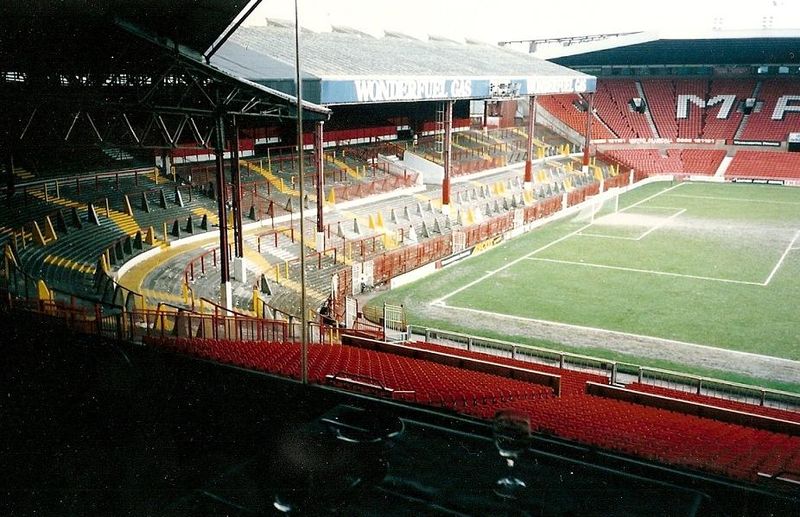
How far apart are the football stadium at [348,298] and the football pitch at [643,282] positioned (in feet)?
0.62

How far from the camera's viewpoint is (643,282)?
91.1ft

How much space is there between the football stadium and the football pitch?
0.19 metres

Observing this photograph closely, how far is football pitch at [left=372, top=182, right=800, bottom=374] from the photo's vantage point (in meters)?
22.6

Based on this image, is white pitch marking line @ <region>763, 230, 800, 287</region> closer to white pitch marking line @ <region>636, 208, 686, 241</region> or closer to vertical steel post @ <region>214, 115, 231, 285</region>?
white pitch marking line @ <region>636, 208, 686, 241</region>

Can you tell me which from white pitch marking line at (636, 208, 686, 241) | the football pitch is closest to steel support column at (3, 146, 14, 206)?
the football pitch

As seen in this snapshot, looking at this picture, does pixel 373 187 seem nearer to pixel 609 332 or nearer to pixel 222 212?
pixel 609 332

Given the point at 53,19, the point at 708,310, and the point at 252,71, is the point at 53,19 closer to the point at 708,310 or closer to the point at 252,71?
the point at 252,71

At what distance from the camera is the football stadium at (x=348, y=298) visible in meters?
6.32

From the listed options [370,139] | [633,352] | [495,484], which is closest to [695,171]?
[370,139]

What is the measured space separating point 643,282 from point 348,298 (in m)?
11.9

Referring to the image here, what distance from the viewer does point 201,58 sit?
1933 cm

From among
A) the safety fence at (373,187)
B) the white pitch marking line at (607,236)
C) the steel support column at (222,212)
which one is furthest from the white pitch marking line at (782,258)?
the steel support column at (222,212)

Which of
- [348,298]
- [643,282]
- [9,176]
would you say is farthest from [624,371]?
[9,176]

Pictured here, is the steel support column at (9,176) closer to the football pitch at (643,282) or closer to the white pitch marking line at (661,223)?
the football pitch at (643,282)
